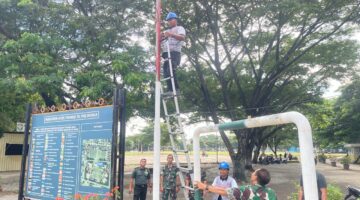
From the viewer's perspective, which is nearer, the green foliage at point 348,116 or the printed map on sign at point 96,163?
the printed map on sign at point 96,163

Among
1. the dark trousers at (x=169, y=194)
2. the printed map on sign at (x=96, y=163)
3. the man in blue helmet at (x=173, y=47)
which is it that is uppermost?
the man in blue helmet at (x=173, y=47)

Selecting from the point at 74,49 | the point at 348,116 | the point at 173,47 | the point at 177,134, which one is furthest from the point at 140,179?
the point at 348,116

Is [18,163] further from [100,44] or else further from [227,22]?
[227,22]

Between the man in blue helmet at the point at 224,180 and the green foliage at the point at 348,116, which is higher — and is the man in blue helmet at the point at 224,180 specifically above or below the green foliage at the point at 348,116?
below

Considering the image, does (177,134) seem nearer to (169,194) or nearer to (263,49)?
(169,194)

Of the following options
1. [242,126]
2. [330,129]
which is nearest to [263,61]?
[242,126]

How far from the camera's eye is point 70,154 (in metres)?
7.03

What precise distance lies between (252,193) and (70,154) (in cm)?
425

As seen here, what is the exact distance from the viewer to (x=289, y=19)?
16.8 m

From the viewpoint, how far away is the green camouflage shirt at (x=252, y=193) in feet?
13.0

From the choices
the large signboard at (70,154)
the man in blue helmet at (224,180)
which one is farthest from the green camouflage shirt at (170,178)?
the large signboard at (70,154)

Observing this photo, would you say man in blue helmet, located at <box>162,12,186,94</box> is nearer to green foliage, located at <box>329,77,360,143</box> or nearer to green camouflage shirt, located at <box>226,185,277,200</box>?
green camouflage shirt, located at <box>226,185,277,200</box>

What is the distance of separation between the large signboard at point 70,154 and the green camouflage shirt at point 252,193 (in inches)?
114

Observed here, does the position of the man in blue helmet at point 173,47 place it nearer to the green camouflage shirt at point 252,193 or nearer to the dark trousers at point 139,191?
the green camouflage shirt at point 252,193
